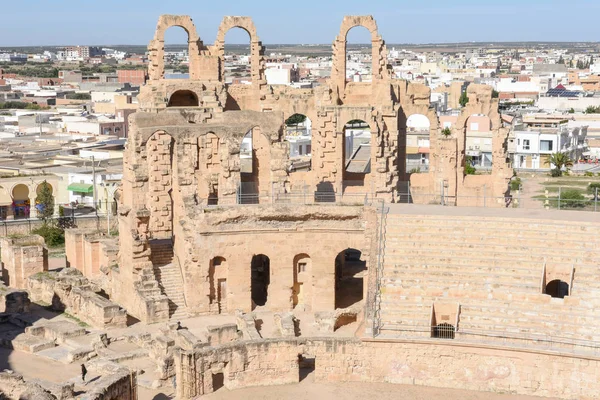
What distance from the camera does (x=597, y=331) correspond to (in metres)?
26.7

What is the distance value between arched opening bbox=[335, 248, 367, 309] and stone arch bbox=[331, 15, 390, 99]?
6.95 metres

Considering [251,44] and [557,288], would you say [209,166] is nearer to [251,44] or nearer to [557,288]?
[251,44]

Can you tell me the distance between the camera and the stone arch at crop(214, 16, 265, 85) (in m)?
39.0

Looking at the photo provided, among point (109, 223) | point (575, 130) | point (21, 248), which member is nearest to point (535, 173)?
point (575, 130)

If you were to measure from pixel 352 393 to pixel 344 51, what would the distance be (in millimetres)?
17458

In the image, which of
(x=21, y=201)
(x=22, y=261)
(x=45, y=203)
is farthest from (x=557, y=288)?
(x=21, y=201)

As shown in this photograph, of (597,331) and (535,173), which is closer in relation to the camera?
(597,331)

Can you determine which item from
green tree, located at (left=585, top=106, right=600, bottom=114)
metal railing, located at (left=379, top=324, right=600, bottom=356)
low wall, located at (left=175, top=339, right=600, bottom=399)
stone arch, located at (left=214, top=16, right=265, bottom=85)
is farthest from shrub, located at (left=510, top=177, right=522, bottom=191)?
green tree, located at (left=585, top=106, right=600, bottom=114)

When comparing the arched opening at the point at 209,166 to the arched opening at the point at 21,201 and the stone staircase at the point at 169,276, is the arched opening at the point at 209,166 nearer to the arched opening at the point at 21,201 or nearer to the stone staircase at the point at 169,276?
the stone staircase at the point at 169,276

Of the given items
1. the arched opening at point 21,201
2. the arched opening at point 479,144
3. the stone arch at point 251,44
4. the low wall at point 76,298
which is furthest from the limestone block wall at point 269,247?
the arched opening at point 479,144

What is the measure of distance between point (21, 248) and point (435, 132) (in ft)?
56.6

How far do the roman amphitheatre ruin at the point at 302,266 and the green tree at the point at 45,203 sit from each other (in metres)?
13.8

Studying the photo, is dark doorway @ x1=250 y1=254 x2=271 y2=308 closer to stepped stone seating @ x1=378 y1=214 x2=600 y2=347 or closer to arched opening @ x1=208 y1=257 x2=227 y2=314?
arched opening @ x1=208 y1=257 x2=227 y2=314

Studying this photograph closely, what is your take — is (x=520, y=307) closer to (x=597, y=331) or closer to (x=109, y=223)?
(x=597, y=331)
